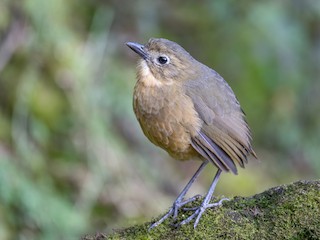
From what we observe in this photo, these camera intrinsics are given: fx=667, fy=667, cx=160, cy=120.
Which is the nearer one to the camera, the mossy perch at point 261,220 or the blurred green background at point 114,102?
the mossy perch at point 261,220

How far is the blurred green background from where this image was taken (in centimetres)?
549

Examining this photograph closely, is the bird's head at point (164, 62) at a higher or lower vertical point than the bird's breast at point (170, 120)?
higher

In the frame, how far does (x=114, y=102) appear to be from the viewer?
5977 millimetres

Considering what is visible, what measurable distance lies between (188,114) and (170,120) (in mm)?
107

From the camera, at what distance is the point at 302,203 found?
10.4 feet

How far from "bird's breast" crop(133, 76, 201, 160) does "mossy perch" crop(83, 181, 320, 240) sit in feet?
1.45

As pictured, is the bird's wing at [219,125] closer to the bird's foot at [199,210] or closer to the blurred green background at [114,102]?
the bird's foot at [199,210]

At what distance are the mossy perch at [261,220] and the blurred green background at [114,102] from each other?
3.91ft

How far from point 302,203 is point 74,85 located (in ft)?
10.0

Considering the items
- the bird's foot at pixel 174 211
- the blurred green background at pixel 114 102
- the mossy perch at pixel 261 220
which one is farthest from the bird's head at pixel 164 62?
the blurred green background at pixel 114 102

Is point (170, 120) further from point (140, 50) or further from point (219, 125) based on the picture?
point (140, 50)

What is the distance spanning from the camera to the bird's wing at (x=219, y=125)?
366cm

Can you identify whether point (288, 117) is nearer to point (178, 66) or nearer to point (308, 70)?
point (308, 70)

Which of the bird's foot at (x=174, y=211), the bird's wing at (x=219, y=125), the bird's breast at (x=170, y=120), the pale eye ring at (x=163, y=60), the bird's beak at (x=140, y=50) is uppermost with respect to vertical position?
the pale eye ring at (x=163, y=60)
